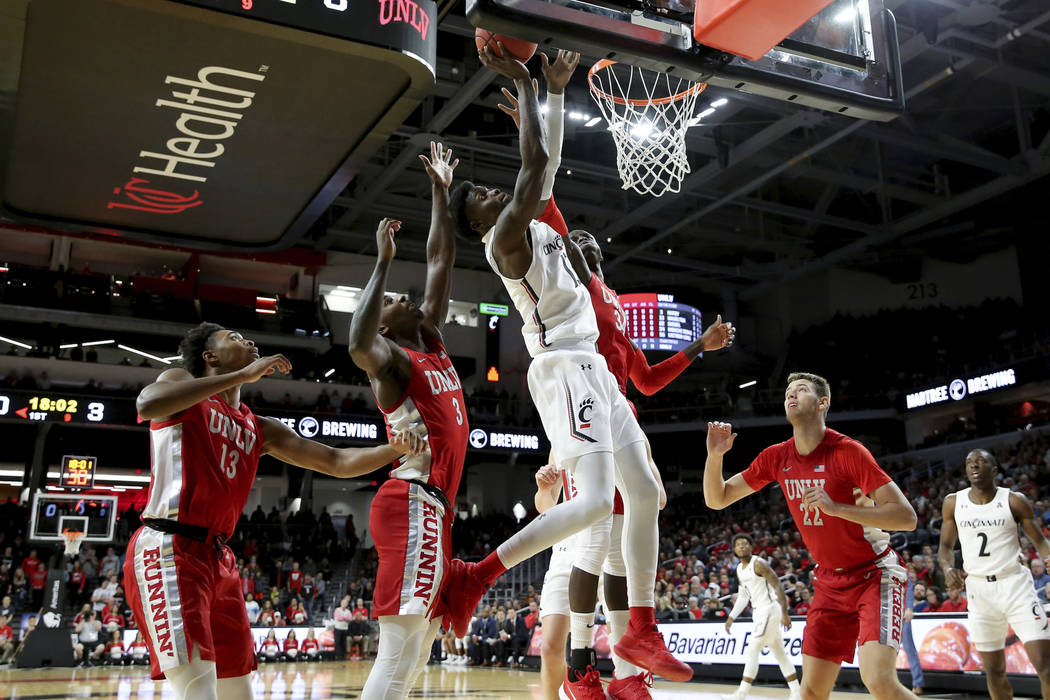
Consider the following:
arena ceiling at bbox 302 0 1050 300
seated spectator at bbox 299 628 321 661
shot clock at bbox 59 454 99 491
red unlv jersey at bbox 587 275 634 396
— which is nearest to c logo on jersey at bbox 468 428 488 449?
arena ceiling at bbox 302 0 1050 300

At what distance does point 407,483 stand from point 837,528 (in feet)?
8.74

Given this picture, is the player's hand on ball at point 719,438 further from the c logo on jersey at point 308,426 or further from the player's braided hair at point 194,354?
the c logo on jersey at point 308,426

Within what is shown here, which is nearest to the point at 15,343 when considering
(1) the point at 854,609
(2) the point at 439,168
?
(2) the point at 439,168

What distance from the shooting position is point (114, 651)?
17.2 metres

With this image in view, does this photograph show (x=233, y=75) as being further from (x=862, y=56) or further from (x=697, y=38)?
(x=862, y=56)

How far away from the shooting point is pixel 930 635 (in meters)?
10.9

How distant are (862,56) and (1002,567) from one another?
173 inches

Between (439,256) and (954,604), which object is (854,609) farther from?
(954,604)

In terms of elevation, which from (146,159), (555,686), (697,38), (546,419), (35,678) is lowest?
(35,678)

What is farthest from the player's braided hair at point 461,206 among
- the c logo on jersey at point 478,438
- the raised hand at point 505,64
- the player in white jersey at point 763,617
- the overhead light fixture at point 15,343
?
the overhead light fixture at point 15,343

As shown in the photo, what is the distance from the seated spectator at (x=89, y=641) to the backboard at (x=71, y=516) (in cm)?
206

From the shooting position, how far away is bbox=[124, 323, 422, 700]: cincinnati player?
11.3 ft

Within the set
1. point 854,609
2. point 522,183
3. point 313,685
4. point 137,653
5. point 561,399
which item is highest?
point 522,183

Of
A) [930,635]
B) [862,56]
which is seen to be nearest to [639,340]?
[930,635]
